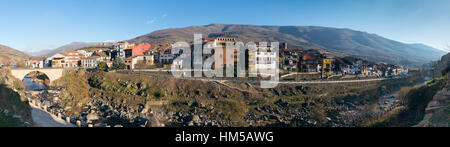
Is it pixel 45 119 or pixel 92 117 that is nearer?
pixel 45 119

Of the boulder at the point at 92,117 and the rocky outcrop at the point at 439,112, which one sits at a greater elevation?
the rocky outcrop at the point at 439,112

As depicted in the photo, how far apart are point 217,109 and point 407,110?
1273 centimetres

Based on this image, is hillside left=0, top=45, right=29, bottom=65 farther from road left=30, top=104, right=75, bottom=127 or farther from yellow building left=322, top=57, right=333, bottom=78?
yellow building left=322, top=57, right=333, bottom=78

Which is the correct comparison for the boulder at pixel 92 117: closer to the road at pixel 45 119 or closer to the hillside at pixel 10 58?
the road at pixel 45 119

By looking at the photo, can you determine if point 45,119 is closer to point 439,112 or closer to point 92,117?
point 92,117

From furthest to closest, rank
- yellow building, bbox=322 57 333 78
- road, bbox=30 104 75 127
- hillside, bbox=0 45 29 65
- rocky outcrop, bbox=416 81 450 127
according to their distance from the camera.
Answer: hillside, bbox=0 45 29 65, yellow building, bbox=322 57 333 78, road, bbox=30 104 75 127, rocky outcrop, bbox=416 81 450 127

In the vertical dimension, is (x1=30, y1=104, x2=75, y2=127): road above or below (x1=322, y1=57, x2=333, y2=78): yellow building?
below

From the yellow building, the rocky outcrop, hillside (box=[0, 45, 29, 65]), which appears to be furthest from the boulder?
hillside (box=[0, 45, 29, 65])

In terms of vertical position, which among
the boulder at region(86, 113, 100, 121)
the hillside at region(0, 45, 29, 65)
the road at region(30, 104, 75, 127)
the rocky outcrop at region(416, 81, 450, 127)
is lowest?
the boulder at region(86, 113, 100, 121)

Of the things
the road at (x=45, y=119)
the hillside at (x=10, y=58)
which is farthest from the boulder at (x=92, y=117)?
the hillside at (x=10, y=58)

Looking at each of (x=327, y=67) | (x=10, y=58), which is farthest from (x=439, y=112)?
(x=10, y=58)

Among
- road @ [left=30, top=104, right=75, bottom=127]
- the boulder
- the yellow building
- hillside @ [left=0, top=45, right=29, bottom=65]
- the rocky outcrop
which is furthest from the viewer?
hillside @ [left=0, top=45, right=29, bottom=65]
